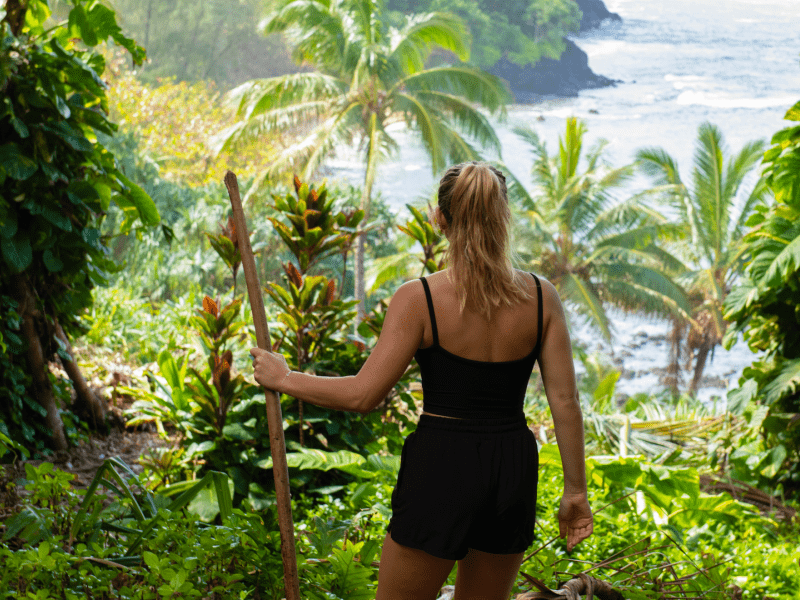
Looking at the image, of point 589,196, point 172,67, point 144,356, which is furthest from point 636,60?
point 144,356

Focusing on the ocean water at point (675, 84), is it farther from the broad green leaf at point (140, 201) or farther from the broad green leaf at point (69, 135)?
the broad green leaf at point (69, 135)

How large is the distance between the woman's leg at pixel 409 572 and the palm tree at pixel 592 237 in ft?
55.5

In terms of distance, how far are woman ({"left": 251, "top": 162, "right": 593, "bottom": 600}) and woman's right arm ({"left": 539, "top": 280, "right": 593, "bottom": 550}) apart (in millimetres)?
30

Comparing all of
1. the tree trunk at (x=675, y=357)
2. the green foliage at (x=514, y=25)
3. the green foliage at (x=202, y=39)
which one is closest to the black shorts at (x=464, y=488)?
the tree trunk at (x=675, y=357)

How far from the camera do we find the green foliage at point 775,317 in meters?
3.75

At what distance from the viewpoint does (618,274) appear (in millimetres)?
18953

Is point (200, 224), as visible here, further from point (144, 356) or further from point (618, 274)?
point (144, 356)

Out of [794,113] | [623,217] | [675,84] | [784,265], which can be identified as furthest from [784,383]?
[675,84]

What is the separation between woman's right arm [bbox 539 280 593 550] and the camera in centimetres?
164

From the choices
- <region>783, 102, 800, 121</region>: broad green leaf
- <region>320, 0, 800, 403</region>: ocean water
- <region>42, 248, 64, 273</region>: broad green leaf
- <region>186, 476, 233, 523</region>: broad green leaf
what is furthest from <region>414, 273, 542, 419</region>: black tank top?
<region>320, 0, 800, 403</region>: ocean water

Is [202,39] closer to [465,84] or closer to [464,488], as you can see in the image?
[465,84]

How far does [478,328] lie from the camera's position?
157 centimetres

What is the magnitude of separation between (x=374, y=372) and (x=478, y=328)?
259 millimetres

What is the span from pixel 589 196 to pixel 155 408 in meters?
17.0
